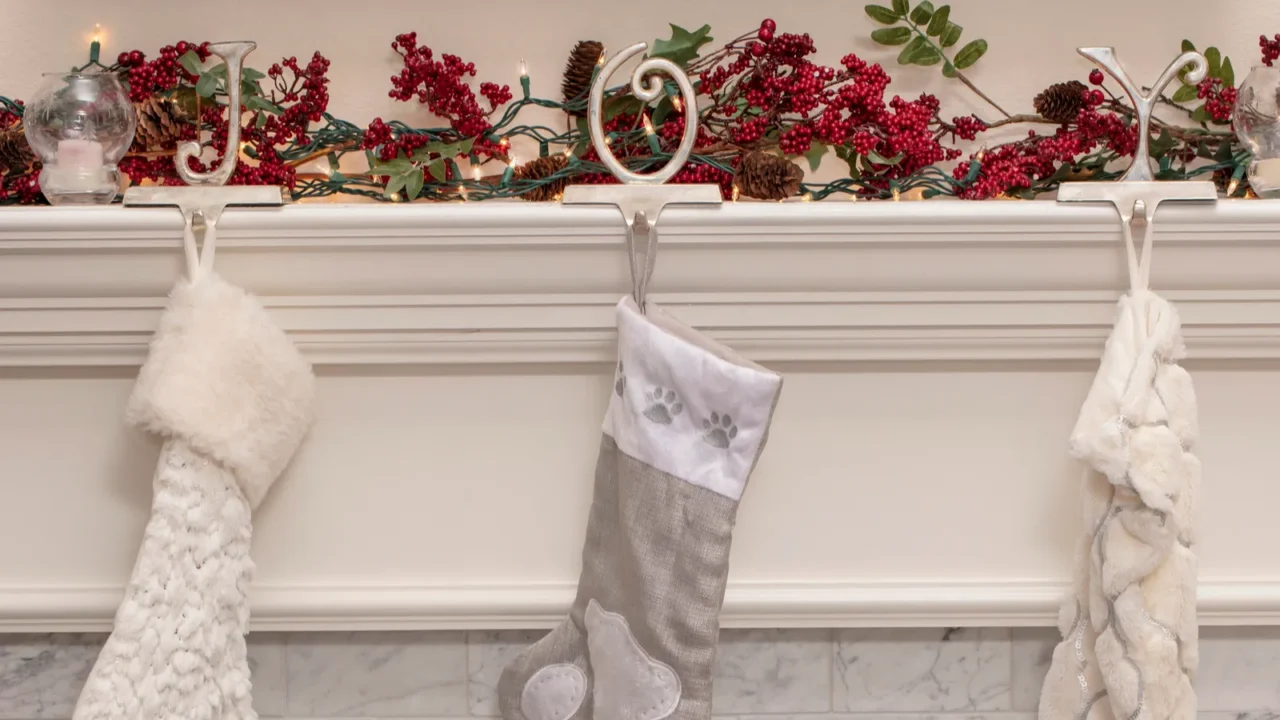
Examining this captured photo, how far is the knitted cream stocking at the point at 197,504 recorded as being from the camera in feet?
2.46

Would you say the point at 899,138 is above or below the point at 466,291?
above

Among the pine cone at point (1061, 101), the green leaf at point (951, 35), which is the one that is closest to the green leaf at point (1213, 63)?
the pine cone at point (1061, 101)

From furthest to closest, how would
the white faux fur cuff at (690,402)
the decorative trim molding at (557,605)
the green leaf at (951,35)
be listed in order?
the green leaf at (951,35) < the decorative trim molding at (557,605) < the white faux fur cuff at (690,402)

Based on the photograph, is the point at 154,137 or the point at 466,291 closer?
the point at 466,291

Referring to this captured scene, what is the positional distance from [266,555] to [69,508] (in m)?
0.18

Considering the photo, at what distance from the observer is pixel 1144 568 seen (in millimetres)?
750

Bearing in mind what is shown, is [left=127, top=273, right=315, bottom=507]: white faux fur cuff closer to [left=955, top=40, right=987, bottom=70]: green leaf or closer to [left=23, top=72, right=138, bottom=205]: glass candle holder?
[left=23, top=72, right=138, bottom=205]: glass candle holder

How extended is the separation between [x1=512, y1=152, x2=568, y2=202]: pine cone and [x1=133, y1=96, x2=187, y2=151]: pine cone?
13.0 inches

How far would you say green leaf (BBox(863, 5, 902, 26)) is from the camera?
97 centimetres

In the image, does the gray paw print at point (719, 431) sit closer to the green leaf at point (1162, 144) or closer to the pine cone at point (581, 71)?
the pine cone at point (581, 71)

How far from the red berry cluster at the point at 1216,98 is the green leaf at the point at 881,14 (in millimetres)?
303

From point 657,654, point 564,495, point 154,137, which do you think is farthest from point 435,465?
point 154,137

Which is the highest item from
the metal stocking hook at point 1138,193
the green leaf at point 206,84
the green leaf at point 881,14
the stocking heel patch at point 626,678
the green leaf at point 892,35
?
the green leaf at point 881,14

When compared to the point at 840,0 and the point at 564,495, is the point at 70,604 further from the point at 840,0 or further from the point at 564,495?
the point at 840,0
